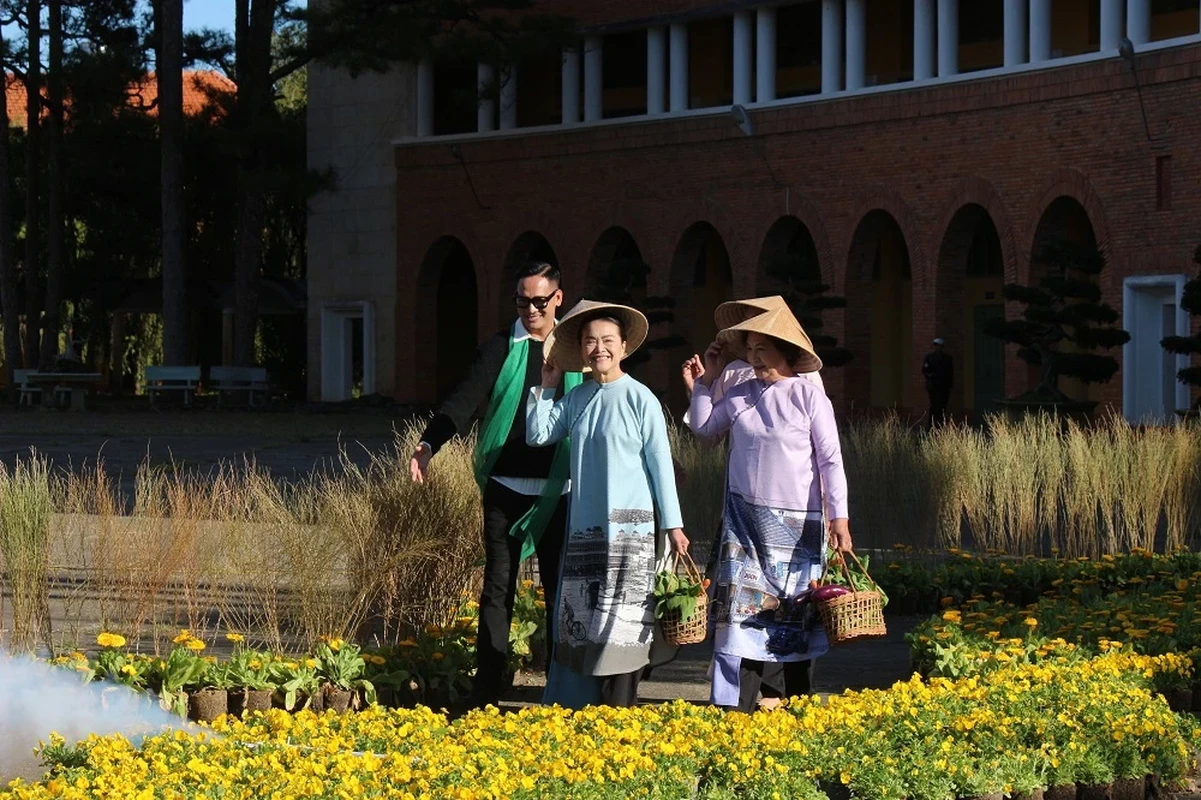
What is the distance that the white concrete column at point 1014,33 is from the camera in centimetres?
2978

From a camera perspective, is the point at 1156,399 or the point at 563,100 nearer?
the point at 1156,399

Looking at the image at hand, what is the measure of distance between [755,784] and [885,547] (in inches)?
308

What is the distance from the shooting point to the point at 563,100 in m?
38.0

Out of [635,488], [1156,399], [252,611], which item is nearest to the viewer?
[635,488]

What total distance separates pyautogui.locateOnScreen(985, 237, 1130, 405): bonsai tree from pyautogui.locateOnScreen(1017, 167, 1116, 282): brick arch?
1128 millimetres

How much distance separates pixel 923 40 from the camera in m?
31.4

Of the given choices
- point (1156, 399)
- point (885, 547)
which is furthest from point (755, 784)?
point (1156, 399)

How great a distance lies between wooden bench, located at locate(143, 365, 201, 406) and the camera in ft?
126

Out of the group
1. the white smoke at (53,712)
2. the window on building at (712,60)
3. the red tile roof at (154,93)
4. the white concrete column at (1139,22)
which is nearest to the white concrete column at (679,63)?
the window on building at (712,60)

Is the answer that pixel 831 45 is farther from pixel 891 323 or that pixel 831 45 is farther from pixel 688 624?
pixel 688 624

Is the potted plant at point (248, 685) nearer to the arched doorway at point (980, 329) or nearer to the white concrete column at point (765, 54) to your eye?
the arched doorway at point (980, 329)

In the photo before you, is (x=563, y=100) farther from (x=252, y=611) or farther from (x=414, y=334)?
(x=252, y=611)

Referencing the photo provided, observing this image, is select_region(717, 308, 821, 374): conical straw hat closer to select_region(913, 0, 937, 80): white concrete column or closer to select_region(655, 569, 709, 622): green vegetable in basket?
select_region(655, 569, 709, 622): green vegetable in basket

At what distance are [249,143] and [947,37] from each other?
1321 centimetres
